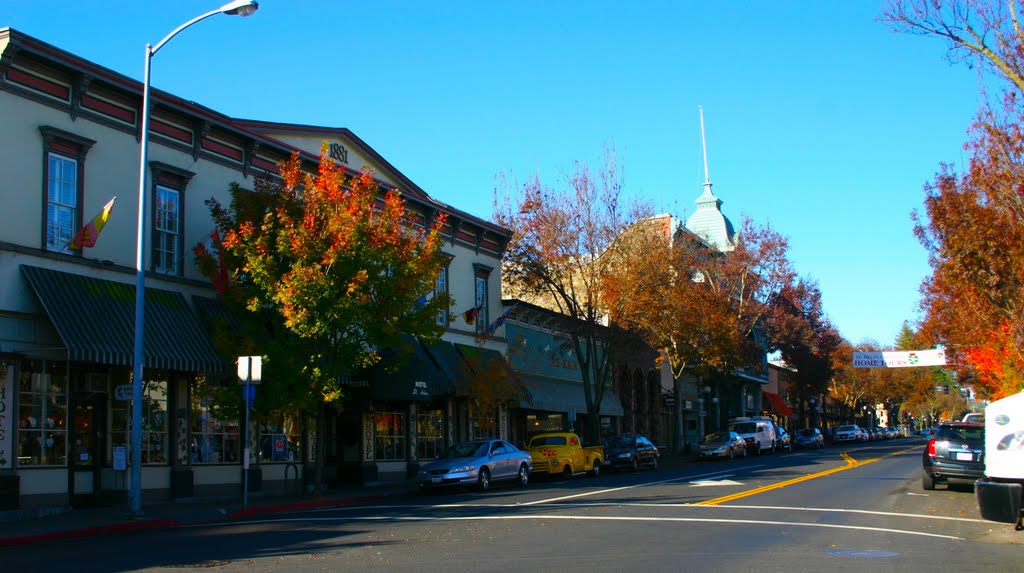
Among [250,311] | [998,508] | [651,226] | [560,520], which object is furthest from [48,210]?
[651,226]

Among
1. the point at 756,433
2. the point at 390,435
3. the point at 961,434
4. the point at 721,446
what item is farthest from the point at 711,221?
the point at 961,434

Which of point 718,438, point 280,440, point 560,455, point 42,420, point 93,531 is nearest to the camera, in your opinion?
point 93,531

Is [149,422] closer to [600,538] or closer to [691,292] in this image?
[600,538]

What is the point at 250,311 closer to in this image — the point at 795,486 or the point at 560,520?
the point at 560,520

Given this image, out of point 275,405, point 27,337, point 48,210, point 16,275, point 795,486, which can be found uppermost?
point 48,210

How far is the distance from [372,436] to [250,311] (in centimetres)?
835

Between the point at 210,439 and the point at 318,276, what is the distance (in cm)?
582

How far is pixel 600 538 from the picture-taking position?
13.8 metres

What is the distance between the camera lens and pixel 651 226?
123ft

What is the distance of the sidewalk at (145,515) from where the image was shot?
16703 millimetres

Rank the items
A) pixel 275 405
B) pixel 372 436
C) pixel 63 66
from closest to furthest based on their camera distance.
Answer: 1. pixel 63 66
2. pixel 275 405
3. pixel 372 436

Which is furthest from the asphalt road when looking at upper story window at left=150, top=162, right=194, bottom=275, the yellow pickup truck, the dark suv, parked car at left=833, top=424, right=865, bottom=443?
parked car at left=833, top=424, right=865, bottom=443

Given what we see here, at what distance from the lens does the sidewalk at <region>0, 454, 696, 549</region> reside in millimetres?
16703

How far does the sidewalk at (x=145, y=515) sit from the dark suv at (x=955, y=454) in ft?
43.7
